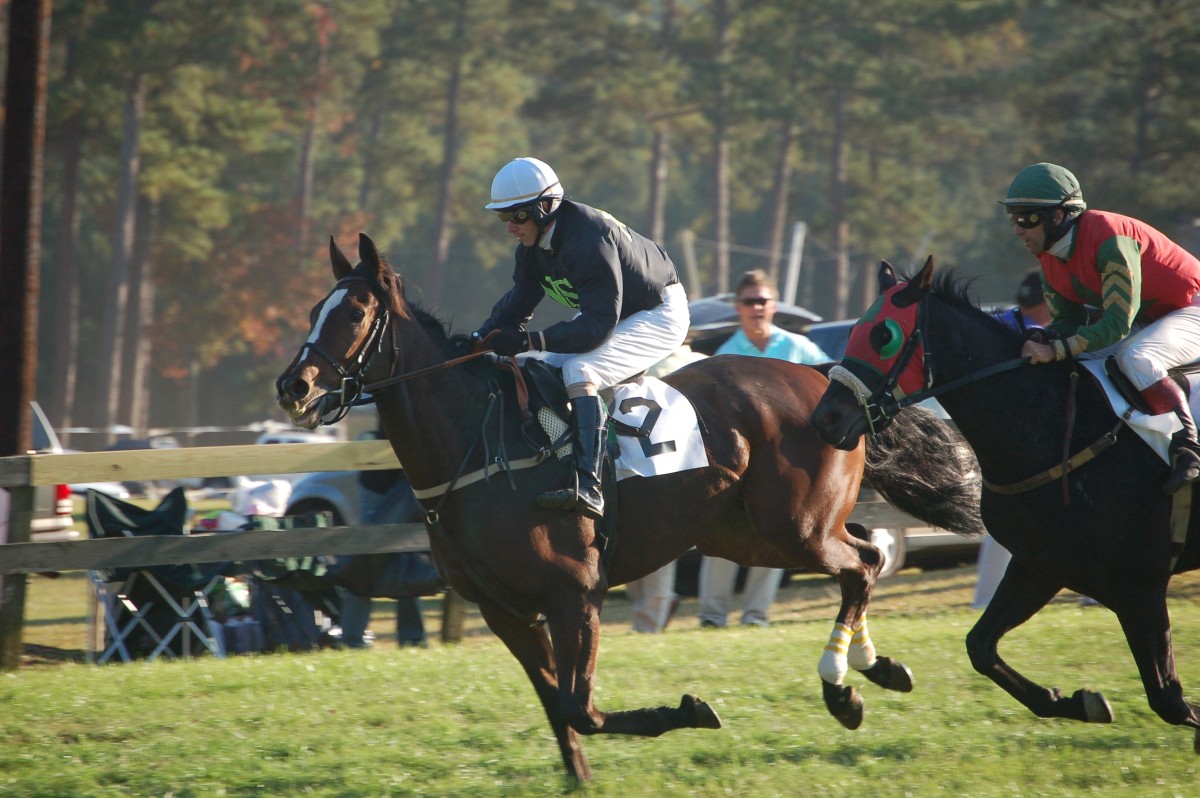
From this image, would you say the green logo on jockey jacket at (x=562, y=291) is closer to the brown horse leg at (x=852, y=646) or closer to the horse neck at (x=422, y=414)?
the horse neck at (x=422, y=414)

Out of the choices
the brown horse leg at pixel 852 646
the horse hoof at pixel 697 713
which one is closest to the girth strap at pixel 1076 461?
the brown horse leg at pixel 852 646

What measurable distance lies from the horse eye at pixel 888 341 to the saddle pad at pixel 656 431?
997mm

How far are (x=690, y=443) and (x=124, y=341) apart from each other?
34.9 metres

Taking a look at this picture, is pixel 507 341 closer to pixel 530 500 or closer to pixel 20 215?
pixel 530 500

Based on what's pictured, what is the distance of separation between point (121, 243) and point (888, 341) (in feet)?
107

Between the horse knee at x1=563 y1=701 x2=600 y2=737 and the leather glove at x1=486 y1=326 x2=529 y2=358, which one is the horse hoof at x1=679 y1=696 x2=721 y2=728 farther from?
the leather glove at x1=486 y1=326 x2=529 y2=358

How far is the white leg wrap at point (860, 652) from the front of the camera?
596cm

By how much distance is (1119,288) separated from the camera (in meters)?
5.02

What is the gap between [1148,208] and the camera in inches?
1175

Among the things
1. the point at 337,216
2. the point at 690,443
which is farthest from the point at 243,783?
the point at 337,216

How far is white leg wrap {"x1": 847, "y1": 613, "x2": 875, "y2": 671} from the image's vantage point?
596 centimetres

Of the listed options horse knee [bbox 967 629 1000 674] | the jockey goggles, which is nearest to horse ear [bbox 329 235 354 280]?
the jockey goggles

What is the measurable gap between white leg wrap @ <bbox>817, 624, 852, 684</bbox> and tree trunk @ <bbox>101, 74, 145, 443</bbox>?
2951cm

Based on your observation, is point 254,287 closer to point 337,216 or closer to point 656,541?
point 337,216
